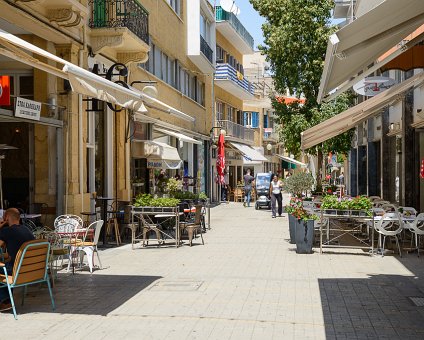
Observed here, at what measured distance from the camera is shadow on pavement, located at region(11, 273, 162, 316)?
26.5 ft

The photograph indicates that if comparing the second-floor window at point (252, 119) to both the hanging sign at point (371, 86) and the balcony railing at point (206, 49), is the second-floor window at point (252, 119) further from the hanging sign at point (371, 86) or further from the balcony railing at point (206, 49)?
the hanging sign at point (371, 86)

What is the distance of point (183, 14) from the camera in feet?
94.0

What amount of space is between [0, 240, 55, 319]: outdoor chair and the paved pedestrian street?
0.42 metres

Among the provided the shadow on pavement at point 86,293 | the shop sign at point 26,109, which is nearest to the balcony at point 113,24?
the shop sign at point 26,109

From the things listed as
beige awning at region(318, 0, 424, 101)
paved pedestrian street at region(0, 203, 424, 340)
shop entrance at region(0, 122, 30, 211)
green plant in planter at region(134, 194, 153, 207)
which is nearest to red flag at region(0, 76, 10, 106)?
paved pedestrian street at region(0, 203, 424, 340)

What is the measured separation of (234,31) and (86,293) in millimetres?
31726

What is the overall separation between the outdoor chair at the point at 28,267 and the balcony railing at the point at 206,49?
22972 mm

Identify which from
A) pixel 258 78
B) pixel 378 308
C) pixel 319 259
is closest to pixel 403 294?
pixel 378 308

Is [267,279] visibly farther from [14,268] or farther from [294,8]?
[294,8]

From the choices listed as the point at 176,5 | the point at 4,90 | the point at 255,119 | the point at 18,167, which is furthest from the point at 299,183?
the point at 255,119

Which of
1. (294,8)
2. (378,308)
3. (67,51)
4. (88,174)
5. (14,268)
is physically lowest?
(378,308)

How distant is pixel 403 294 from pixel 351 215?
4.32 metres

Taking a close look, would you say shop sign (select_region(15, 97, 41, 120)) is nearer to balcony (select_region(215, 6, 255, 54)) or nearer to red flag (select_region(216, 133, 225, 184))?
red flag (select_region(216, 133, 225, 184))

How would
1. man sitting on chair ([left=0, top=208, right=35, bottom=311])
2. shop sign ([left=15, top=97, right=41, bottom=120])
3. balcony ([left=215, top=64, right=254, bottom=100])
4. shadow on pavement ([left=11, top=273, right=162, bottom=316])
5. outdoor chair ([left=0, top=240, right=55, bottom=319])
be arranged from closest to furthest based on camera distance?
1. outdoor chair ([left=0, top=240, right=55, bottom=319])
2. man sitting on chair ([left=0, top=208, right=35, bottom=311])
3. shadow on pavement ([left=11, top=273, right=162, bottom=316])
4. shop sign ([left=15, top=97, right=41, bottom=120])
5. balcony ([left=215, top=64, right=254, bottom=100])
